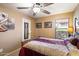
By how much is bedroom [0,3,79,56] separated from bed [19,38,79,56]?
2 centimetres

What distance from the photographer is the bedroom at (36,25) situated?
1.62m

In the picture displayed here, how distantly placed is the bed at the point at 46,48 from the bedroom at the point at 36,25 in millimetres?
17

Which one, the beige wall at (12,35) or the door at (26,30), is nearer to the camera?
the beige wall at (12,35)

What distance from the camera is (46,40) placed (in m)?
1.74

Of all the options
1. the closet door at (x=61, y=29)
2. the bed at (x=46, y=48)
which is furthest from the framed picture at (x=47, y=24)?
the bed at (x=46, y=48)

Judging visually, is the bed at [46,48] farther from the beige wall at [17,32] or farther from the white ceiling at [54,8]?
the white ceiling at [54,8]

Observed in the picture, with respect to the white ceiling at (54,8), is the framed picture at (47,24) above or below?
below

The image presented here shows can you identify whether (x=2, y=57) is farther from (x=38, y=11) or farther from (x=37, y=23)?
(x=38, y=11)

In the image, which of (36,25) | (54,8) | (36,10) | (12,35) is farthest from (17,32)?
(54,8)

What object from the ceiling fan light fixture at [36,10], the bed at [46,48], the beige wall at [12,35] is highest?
the ceiling fan light fixture at [36,10]

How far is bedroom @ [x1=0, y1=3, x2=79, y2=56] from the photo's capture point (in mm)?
1622

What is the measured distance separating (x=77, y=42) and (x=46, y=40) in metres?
0.52

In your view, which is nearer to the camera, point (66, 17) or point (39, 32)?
point (66, 17)

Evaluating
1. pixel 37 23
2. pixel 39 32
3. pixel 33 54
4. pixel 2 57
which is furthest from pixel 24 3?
pixel 2 57
